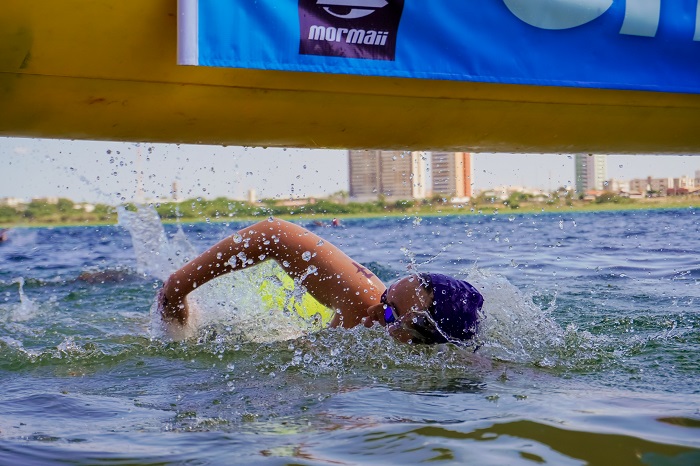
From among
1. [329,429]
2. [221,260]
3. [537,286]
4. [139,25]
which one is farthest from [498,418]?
[537,286]

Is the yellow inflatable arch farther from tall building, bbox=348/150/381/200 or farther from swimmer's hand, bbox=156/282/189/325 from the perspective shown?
tall building, bbox=348/150/381/200

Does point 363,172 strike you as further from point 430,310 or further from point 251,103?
point 430,310

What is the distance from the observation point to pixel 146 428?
1908mm

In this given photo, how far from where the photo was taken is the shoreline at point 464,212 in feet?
12.8

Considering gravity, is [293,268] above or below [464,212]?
below

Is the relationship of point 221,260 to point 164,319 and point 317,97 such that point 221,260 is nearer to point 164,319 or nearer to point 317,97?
point 164,319

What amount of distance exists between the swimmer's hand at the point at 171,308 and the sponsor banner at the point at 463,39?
0.90m

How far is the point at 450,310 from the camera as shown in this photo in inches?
109

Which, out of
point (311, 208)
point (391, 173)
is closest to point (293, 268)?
point (391, 173)

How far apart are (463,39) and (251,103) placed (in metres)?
0.86

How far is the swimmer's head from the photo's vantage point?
2.75 metres

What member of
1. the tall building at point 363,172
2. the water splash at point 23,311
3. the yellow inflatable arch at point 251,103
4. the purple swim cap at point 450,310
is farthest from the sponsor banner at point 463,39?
the water splash at point 23,311

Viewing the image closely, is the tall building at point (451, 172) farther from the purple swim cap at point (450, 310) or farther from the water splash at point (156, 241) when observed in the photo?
the water splash at point (156, 241)

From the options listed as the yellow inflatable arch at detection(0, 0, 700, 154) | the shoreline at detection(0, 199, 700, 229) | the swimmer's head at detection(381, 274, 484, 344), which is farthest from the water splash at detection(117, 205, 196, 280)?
the swimmer's head at detection(381, 274, 484, 344)
